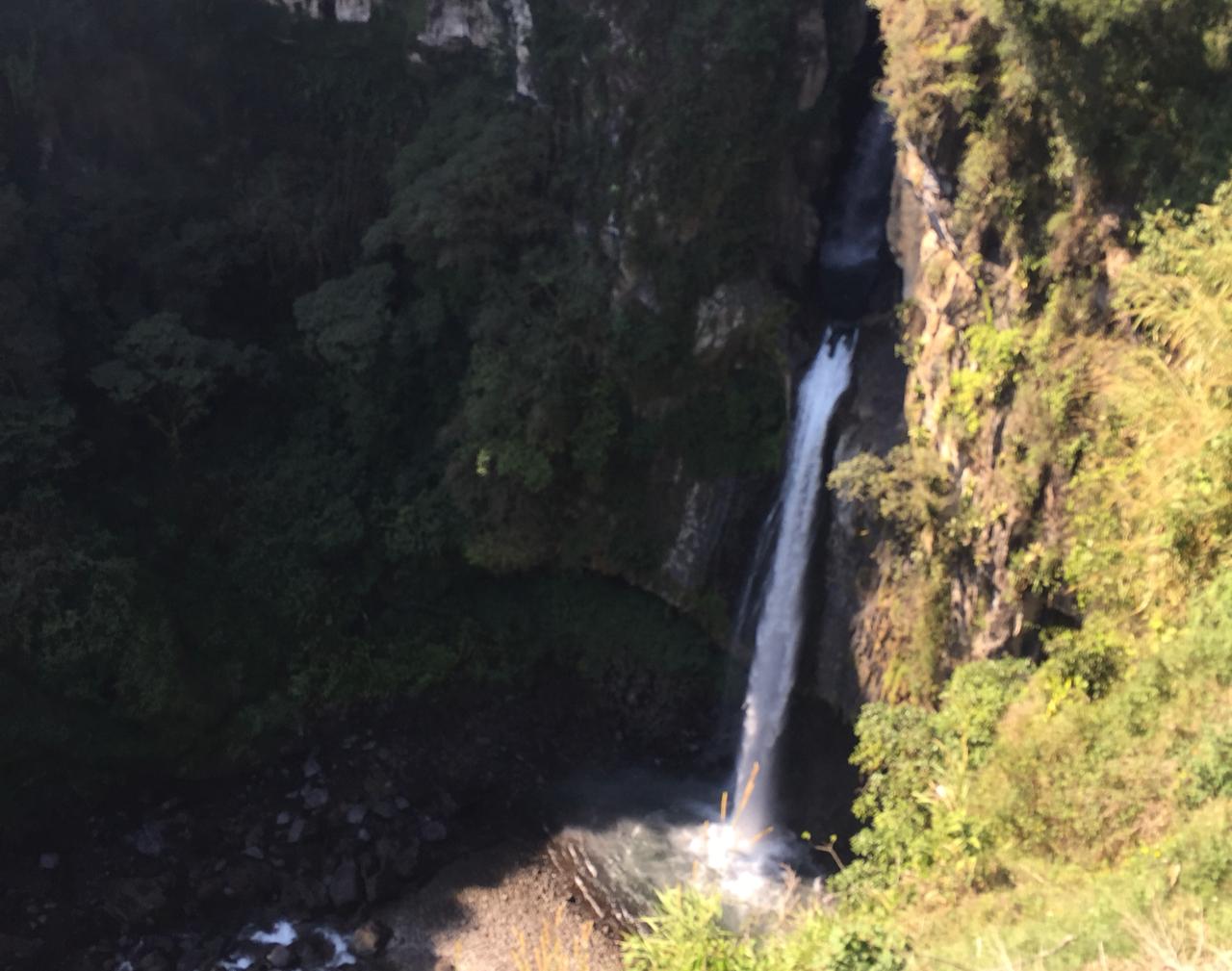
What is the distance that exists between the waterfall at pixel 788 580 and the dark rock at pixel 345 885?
18.9ft

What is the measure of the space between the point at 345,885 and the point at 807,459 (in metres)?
9.15

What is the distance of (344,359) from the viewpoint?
55.7 feet

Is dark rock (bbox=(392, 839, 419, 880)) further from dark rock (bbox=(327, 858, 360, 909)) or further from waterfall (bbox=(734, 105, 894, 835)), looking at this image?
waterfall (bbox=(734, 105, 894, 835))

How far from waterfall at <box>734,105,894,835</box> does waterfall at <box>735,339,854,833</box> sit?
15 mm

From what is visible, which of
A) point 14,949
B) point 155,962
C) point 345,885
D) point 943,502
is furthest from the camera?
point 345,885

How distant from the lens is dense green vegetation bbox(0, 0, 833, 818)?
1488 centimetres

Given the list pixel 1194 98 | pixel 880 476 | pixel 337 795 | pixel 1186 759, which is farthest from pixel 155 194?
pixel 1186 759

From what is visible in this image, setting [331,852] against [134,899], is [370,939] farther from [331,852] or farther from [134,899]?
[134,899]

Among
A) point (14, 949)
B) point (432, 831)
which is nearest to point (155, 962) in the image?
point (14, 949)

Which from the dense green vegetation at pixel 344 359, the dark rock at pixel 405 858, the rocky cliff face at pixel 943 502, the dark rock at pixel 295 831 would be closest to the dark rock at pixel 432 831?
the dark rock at pixel 405 858

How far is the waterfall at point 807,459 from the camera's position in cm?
1426

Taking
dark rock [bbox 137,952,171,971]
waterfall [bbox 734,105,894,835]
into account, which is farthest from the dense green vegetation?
dark rock [bbox 137,952,171,971]

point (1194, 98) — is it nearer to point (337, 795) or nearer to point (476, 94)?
point (476, 94)

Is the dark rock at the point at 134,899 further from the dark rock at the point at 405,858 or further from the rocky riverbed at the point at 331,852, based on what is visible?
the dark rock at the point at 405,858
